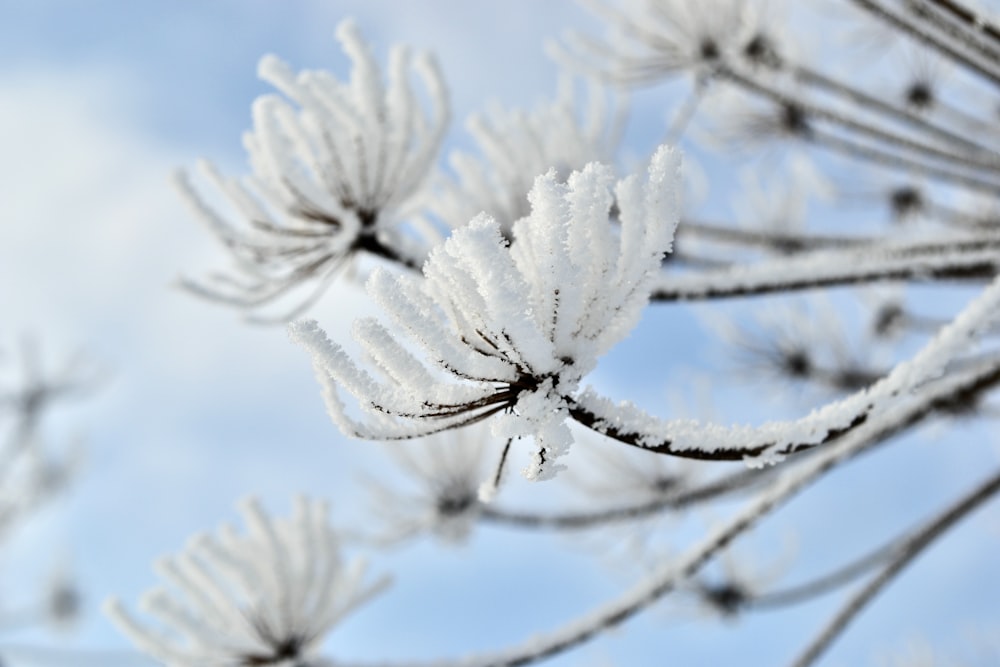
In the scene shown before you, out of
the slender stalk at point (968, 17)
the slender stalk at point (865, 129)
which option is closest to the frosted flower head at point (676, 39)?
the slender stalk at point (865, 129)

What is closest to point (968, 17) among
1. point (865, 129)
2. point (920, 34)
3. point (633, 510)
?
point (920, 34)

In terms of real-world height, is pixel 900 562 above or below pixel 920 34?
below

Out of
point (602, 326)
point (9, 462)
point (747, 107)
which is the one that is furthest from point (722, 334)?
point (9, 462)

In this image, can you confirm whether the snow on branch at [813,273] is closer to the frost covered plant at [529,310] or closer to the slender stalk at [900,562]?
the slender stalk at [900,562]

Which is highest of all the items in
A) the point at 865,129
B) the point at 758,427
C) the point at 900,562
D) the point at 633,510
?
the point at 865,129

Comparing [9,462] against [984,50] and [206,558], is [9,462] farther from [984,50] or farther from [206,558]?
[984,50]

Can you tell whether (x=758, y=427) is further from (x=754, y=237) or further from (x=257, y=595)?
(x=754, y=237)

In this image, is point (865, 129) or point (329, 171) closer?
point (329, 171)
